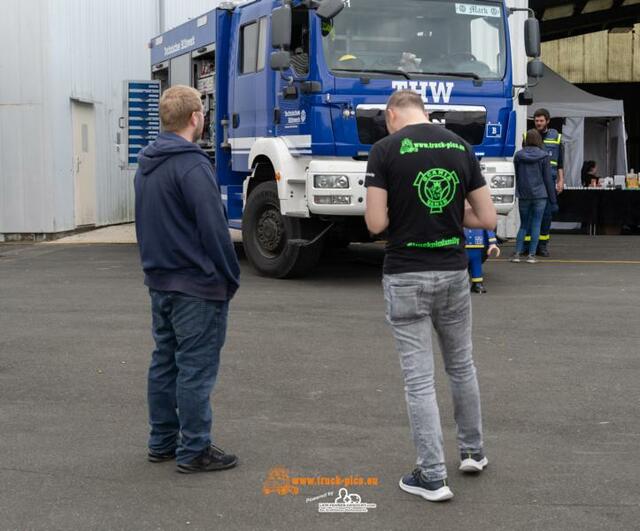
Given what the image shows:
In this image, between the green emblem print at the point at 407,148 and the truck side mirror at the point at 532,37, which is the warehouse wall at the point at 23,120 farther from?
the green emblem print at the point at 407,148

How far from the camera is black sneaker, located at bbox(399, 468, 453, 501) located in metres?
4.56

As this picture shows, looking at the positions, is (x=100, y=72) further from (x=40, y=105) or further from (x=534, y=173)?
(x=534, y=173)

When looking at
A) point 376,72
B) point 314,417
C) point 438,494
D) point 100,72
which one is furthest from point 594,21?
point 438,494

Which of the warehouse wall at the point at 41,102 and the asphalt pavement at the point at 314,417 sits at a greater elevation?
the warehouse wall at the point at 41,102

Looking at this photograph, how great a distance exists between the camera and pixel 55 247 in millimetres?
16812

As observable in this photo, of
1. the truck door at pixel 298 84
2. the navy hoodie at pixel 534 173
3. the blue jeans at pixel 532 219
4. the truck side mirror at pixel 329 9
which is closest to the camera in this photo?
the truck side mirror at pixel 329 9

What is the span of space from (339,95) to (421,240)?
20.9 ft

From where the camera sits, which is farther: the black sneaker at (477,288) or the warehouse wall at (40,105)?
the warehouse wall at (40,105)

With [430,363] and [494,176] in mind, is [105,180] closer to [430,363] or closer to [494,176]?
Answer: [494,176]

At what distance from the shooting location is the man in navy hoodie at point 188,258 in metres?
4.89

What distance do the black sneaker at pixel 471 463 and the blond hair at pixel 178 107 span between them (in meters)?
2.03

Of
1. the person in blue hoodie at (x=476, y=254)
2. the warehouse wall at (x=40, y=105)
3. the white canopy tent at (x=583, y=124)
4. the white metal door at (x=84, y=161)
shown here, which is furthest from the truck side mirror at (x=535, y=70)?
the white metal door at (x=84, y=161)

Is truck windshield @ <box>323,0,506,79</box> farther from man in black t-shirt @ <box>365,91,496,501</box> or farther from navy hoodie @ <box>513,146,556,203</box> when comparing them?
man in black t-shirt @ <box>365,91,496,501</box>

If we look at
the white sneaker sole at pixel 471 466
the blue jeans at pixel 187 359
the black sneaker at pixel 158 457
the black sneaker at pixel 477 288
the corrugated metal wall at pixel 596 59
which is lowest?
the black sneaker at pixel 158 457
